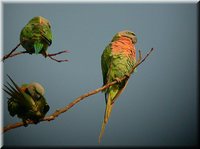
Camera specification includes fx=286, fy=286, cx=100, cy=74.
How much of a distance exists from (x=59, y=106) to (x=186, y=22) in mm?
1114

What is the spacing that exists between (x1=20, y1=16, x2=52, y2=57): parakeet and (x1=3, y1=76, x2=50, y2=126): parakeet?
201 mm

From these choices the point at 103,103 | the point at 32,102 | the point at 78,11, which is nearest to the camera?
the point at 32,102

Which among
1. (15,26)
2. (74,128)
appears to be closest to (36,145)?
(74,128)

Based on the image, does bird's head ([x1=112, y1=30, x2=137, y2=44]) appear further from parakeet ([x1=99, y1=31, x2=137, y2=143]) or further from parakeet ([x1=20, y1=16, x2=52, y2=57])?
parakeet ([x1=20, y1=16, x2=52, y2=57])

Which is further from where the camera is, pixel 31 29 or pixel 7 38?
pixel 7 38

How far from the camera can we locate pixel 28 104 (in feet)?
4.60

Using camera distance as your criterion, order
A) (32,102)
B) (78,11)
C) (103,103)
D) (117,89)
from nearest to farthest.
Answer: (32,102)
(117,89)
(103,103)
(78,11)

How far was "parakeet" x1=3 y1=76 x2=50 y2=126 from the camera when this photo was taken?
53.5 inches

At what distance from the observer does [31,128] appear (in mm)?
2037

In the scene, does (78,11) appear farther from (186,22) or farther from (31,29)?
(186,22)

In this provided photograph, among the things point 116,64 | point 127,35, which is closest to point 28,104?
point 116,64

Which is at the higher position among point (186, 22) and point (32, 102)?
point (186, 22)

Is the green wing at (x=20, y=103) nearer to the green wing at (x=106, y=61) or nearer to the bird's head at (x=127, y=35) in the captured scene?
the green wing at (x=106, y=61)

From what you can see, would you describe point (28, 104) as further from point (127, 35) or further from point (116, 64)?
point (127, 35)
